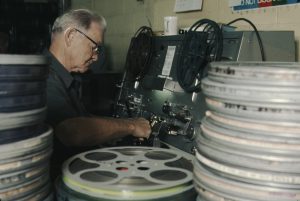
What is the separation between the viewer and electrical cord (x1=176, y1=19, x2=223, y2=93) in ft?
5.06

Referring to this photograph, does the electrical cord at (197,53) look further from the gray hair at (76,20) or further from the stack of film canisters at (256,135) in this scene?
the stack of film canisters at (256,135)

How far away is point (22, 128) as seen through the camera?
815mm

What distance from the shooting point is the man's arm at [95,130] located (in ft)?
5.32

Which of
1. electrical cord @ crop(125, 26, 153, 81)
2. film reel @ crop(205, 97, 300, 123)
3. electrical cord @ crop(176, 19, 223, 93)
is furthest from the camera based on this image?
electrical cord @ crop(125, 26, 153, 81)

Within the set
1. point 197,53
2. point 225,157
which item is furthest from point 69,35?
point 225,157

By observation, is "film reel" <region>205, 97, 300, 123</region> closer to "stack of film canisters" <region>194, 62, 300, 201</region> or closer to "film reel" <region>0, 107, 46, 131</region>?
"stack of film canisters" <region>194, 62, 300, 201</region>

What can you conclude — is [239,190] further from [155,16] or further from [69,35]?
[155,16]

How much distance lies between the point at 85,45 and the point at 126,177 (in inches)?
46.3

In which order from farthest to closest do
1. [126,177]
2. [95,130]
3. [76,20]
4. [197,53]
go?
[76,20]
[95,130]
[197,53]
[126,177]

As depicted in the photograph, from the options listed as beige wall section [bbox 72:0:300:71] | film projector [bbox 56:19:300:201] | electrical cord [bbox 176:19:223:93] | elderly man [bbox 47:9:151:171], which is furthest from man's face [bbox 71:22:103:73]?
film projector [bbox 56:19:300:201]

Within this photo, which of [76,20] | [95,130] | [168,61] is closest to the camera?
[95,130]

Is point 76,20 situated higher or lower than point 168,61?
higher

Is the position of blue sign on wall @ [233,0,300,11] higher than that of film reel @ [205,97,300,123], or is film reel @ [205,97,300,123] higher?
blue sign on wall @ [233,0,300,11]

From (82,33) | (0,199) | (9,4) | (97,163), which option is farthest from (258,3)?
(9,4)
